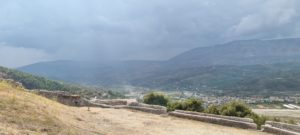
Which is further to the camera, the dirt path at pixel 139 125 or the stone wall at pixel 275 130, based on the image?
the stone wall at pixel 275 130

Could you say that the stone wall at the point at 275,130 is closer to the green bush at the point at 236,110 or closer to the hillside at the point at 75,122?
the hillside at the point at 75,122

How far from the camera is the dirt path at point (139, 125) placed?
20.5m

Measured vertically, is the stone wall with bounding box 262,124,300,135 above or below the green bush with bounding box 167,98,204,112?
below

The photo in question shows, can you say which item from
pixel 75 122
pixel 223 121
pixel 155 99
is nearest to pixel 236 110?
pixel 155 99

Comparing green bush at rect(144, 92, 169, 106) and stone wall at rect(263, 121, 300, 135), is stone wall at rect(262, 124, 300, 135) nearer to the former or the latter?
stone wall at rect(263, 121, 300, 135)

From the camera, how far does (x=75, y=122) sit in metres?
20.2

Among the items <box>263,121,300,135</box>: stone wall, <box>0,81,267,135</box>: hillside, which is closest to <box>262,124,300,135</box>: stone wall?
<box>263,121,300,135</box>: stone wall

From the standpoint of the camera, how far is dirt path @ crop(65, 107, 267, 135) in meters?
20.5

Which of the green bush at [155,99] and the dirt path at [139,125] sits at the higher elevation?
the green bush at [155,99]

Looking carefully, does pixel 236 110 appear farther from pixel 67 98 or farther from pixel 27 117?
pixel 27 117

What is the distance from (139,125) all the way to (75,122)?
171 inches

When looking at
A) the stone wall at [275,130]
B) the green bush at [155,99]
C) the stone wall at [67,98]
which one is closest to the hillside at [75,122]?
the stone wall at [275,130]

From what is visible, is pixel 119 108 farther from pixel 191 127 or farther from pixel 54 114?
pixel 54 114

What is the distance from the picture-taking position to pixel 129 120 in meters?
24.9
